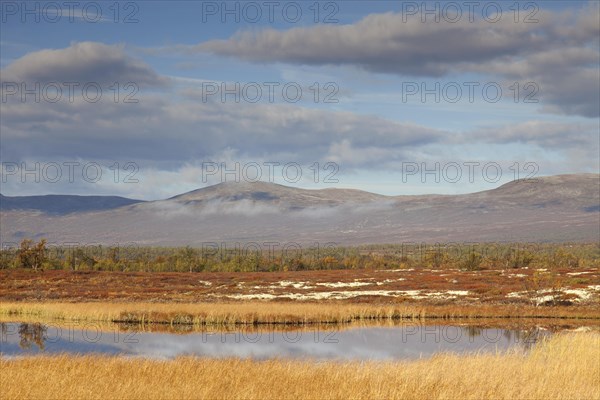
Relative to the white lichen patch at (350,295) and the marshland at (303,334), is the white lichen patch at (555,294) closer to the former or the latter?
the marshland at (303,334)

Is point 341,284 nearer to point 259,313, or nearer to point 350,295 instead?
point 350,295

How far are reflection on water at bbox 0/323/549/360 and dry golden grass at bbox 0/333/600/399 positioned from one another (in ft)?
19.2

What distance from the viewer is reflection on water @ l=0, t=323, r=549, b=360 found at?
3494 centimetres

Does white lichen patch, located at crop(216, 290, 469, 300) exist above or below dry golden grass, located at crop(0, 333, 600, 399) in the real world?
below

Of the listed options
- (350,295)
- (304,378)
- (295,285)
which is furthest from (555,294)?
(304,378)

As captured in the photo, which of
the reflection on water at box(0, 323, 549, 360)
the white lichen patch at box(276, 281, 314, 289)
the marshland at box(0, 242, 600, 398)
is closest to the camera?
the marshland at box(0, 242, 600, 398)

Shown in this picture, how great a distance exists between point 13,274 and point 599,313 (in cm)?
6478

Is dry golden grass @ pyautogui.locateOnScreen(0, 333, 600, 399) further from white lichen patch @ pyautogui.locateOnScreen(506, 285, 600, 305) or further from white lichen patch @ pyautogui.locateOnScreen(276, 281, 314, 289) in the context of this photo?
white lichen patch @ pyautogui.locateOnScreen(276, 281, 314, 289)

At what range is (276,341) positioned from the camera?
4053 centimetres

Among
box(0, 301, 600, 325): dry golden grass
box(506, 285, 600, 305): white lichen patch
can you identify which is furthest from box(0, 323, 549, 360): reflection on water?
box(506, 285, 600, 305): white lichen patch

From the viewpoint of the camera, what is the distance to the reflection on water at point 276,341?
34.9 m

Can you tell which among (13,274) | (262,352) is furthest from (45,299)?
(262,352)

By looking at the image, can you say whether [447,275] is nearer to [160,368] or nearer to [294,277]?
[294,277]

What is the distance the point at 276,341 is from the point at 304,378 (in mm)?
17274
